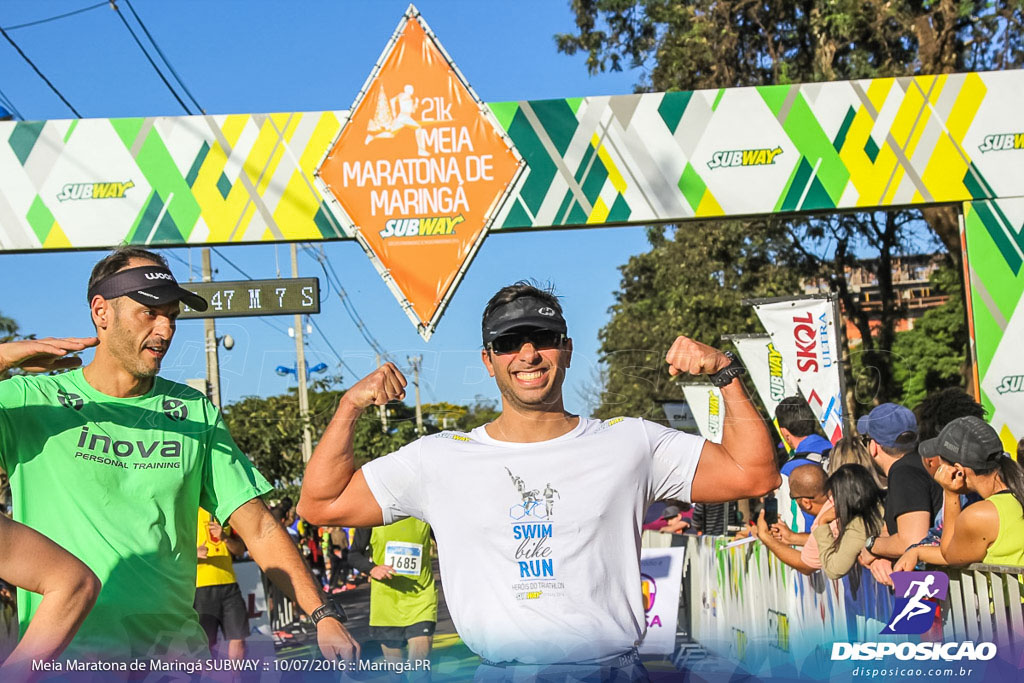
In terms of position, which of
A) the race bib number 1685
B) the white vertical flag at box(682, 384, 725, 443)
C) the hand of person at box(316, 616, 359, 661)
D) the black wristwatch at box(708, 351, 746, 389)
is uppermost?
the white vertical flag at box(682, 384, 725, 443)

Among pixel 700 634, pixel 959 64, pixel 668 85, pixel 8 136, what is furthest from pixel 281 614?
pixel 959 64

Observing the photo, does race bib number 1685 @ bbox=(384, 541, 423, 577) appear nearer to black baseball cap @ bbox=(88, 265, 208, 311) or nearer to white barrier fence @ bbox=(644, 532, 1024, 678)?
white barrier fence @ bbox=(644, 532, 1024, 678)

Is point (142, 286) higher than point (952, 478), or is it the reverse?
point (142, 286)

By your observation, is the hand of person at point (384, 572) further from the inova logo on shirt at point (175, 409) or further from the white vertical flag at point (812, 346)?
the inova logo on shirt at point (175, 409)

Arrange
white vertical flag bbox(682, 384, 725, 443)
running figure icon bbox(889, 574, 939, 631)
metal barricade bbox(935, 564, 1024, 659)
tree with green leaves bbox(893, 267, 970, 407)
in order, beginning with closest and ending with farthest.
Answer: metal barricade bbox(935, 564, 1024, 659)
running figure icon bbox(889, 574, 939, 631)
white vertical flag bbox(682, 384, 725, 443)
tree with green leaves bbox(893, 267, 970, 407)

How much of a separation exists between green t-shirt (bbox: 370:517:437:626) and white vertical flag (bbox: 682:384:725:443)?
380 centimetres

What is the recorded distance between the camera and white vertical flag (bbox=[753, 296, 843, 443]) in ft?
28.8

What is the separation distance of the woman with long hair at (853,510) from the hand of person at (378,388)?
11.6ft

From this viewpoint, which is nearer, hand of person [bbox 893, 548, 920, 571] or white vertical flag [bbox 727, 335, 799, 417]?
hand of person [bbox 893, 548, 920, 571]

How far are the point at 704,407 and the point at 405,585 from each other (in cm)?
425

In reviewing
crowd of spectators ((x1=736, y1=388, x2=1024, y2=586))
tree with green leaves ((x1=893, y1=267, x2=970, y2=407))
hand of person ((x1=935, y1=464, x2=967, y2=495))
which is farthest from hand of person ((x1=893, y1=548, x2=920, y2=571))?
tree with green leaves ((x1=893, y1=267, x2=970, y2=407))

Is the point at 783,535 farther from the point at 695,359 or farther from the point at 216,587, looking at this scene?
the point at 216,587

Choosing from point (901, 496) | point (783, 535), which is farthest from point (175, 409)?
point (783, 535)

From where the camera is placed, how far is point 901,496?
18.6 ft
